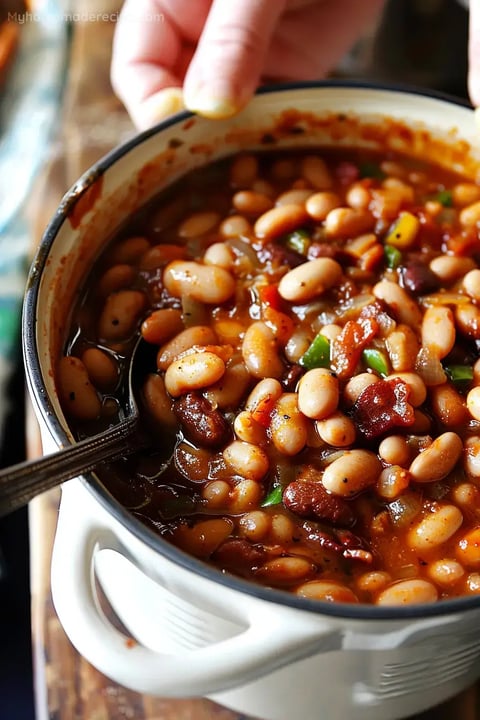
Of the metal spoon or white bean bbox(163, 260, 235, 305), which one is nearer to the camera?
the metal spoon

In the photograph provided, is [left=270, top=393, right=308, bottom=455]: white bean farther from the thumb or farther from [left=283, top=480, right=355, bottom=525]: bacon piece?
the thumb

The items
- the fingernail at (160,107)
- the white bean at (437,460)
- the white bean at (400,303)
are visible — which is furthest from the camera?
the fingernail at (160,107)

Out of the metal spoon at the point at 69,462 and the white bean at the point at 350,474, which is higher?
the metal spoon at the point at 69,462

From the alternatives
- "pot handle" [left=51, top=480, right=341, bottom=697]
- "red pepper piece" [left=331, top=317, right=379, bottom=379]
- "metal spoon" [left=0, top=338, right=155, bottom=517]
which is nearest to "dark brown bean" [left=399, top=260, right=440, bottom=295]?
"red pepper piece" [left=331, top=317, right=379, bottom=379]

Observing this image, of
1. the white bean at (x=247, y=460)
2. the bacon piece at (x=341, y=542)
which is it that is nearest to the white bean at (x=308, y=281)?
the white bean at (x=247, y=460)

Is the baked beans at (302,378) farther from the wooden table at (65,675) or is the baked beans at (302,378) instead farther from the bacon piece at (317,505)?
the wooden table at (65,675)

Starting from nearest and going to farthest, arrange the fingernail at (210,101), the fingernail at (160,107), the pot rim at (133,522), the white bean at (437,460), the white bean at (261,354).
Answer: the pot rim at (133,522) → the white bean at (437,460) → the white bean at (261,354) → the fingernail at (210,101) → the fingernail at (160,107)

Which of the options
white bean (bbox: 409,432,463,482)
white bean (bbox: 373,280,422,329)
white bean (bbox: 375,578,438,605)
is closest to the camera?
white bean (bbox: 375,578,438,605)
